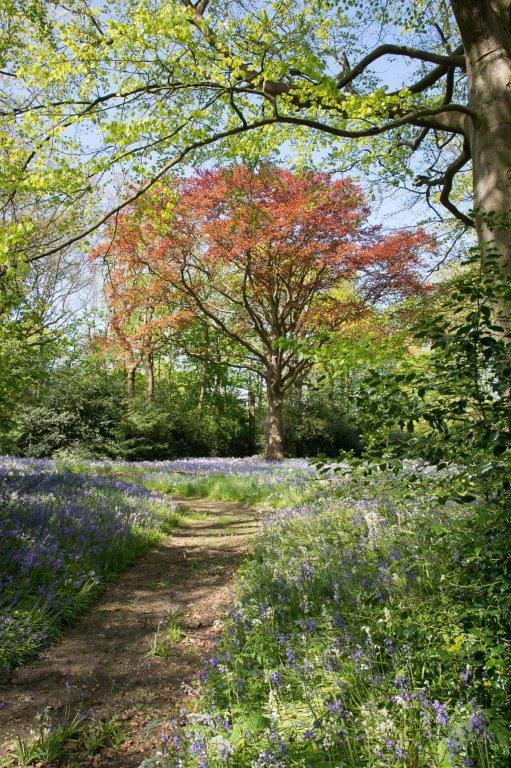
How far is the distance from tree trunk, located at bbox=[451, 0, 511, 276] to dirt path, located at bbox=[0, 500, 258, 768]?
474 cm

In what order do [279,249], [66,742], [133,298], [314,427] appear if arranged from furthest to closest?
[314,427] < [133,298] < [279,249] < [66,742]

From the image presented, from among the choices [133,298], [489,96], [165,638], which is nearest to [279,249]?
[133,298]

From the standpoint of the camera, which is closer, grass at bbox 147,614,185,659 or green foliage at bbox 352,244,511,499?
green foliage at bbox 352,244,511,499

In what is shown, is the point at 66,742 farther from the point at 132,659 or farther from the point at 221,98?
the point at 221,98

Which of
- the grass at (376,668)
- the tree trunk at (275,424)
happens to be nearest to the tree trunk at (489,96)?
the grass at (376,668)

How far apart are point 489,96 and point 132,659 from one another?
6645 millimetres

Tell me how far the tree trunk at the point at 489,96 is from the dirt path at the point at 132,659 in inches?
187

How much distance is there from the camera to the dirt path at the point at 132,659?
309 centimetres

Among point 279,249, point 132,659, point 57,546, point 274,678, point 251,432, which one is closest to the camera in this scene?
point 274,678

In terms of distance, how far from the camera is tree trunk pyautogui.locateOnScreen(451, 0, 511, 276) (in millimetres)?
5062

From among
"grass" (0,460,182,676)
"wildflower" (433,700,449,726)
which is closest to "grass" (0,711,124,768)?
"grass" (0,460,182,676)

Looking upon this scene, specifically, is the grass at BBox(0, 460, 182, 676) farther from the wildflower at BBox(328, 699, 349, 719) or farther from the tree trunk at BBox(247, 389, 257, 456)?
the tree trunk at BBox(247, 389, 257, 456)

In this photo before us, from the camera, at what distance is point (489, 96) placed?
534 cm

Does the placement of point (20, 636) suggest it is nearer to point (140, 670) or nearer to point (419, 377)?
point (140, 670)
